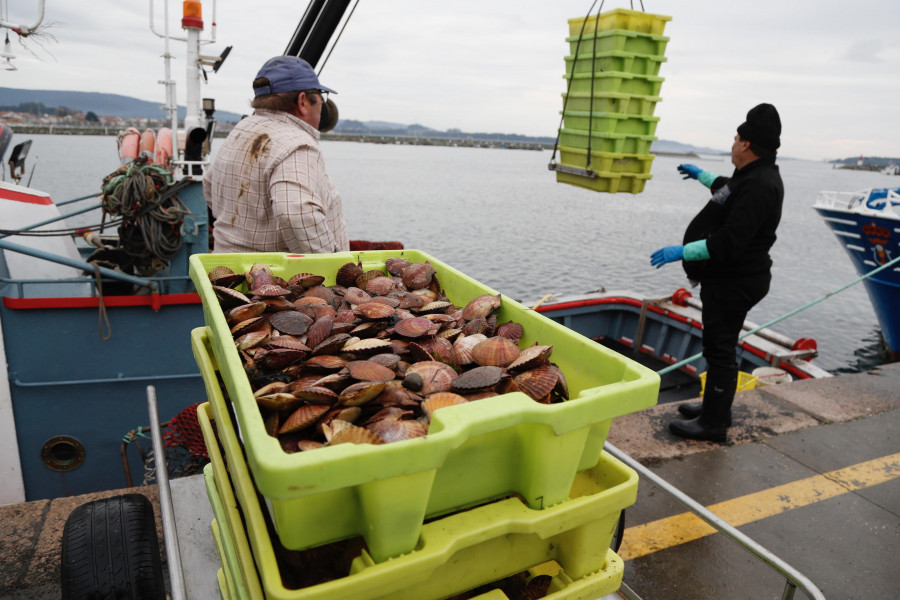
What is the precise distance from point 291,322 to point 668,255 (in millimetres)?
3086

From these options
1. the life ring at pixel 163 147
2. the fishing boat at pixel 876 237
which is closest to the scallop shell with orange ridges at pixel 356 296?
the life ring at pixel 163 147

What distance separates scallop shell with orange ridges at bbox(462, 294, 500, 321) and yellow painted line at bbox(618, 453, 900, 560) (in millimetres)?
1845

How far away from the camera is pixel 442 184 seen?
2112 inches

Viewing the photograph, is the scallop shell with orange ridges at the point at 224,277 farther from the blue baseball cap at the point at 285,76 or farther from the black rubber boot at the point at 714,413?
the black rubber boot at the point at 714,413

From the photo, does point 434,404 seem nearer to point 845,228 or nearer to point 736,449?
point 736,449

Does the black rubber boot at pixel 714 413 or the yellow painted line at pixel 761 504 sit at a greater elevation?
the black rubber boot at pixel 714 413

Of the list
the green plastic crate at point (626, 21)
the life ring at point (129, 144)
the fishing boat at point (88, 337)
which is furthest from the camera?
the life ring at point (129, 144)

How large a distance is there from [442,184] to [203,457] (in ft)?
173

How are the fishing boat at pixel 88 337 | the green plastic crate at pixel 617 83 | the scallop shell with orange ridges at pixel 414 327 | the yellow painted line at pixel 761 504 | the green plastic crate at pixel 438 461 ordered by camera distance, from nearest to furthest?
the green plastic crate at pixel 438 461, the scallop shell with orange ridges at pixel 414 327, the yellow painted line at pixel 761 504, the green plastic crate at pixel 617 83, the fishing boat at pixel 88 337

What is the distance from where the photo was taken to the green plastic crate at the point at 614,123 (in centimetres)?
368

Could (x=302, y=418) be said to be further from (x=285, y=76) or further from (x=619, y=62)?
(x=619, y=62)

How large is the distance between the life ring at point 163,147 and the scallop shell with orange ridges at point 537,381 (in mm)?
7832

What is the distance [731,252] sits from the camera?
335 centimetres

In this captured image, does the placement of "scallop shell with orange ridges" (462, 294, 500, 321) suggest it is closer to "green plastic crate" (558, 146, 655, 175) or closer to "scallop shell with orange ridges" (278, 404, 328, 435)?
"scallop shell with orange ridges" (278, 404, 328, 435)
